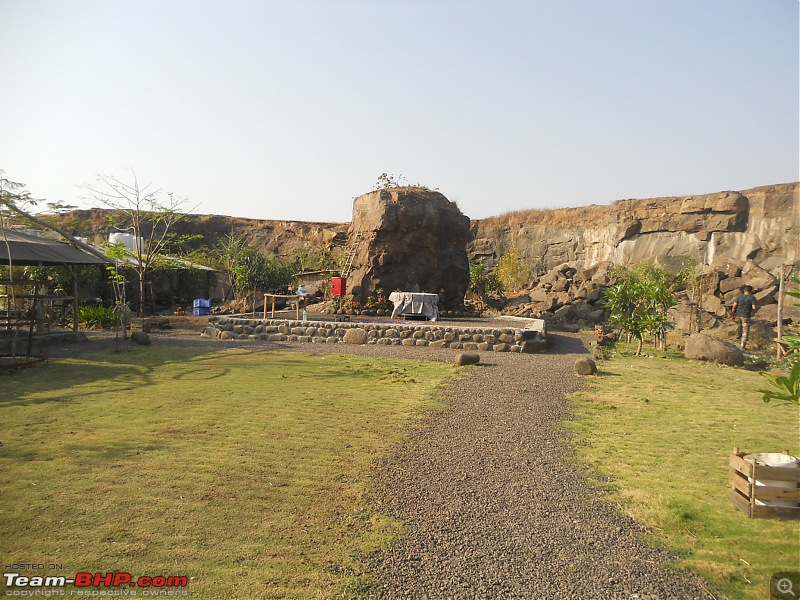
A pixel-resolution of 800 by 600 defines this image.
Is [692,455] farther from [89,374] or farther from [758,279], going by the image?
[758,279]

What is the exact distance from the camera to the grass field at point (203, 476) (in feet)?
10.7

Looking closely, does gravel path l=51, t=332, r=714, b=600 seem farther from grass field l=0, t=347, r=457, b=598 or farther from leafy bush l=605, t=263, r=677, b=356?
leafy bush l=605, t=263, r=677, b=356

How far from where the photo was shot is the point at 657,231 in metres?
30.9

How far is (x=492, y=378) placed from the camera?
975 cm

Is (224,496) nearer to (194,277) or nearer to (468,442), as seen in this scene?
(468,442)

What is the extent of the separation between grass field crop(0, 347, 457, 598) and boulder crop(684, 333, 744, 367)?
6.98 m

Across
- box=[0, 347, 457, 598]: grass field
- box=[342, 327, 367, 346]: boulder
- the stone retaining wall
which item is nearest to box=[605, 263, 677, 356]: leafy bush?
the stone retaining wall

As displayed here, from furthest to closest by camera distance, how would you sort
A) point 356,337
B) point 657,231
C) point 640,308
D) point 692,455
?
point 657,231
point 640,308
point 356,337
point 692,455

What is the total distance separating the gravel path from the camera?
311 cm

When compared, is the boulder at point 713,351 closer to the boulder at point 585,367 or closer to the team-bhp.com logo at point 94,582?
the boulder at point 585,367

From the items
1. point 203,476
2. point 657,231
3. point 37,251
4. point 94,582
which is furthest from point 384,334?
point 657,231

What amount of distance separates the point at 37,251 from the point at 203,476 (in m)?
9.80

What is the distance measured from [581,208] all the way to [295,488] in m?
33.5

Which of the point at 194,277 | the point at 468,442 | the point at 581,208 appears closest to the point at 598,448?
the point at 468,442
